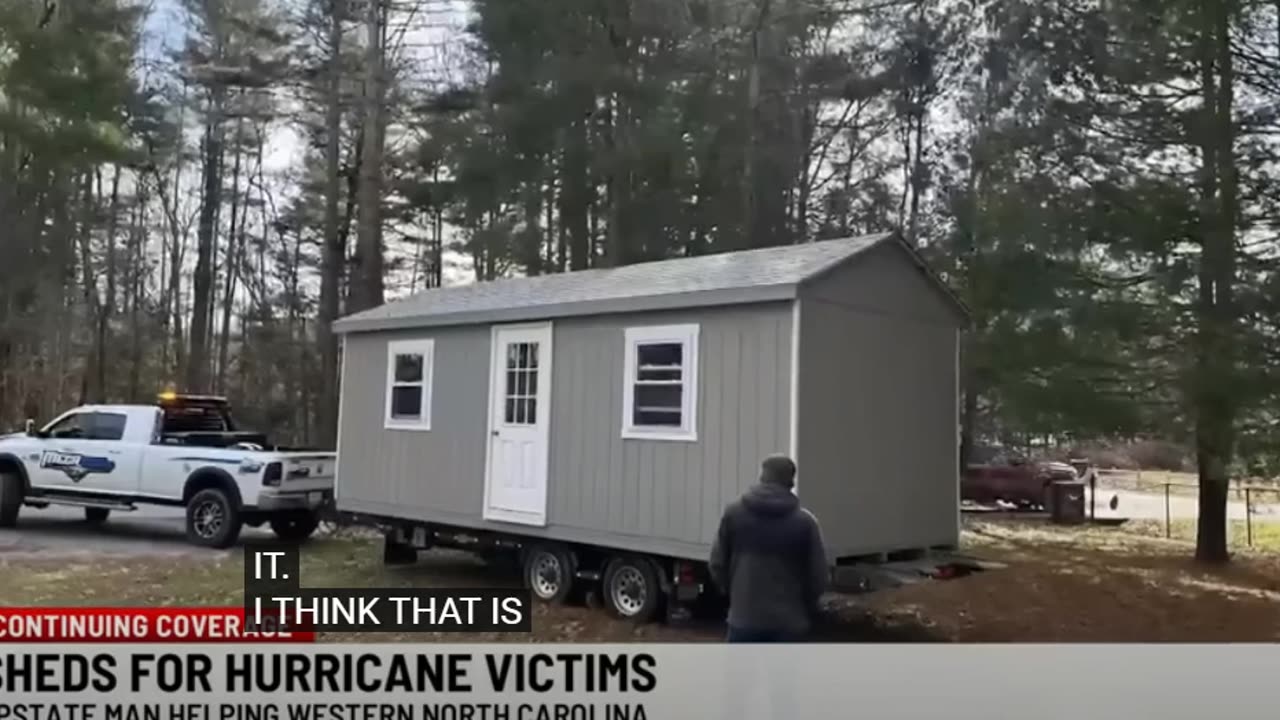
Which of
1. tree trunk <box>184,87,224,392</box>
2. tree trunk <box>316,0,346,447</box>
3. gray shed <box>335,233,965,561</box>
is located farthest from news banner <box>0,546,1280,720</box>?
tree trunk <box>184,87,224,392</box>

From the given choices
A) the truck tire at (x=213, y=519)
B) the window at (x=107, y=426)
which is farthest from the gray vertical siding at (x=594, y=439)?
the window at (x=107, y=426)

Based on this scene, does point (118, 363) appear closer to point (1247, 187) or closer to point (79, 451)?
point (79, 451)

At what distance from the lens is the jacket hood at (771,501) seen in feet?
12.3

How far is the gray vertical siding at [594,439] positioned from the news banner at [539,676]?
4.00ft

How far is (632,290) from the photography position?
19.4 ft

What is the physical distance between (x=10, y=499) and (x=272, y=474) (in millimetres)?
2451

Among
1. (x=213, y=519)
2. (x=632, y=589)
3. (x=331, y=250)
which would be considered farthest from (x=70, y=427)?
(x=632, y=589)

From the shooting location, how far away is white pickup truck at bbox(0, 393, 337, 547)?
24.9 feet

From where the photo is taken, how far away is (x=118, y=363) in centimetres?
1259

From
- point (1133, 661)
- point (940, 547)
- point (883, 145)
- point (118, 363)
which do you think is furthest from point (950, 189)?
point (118, 363)

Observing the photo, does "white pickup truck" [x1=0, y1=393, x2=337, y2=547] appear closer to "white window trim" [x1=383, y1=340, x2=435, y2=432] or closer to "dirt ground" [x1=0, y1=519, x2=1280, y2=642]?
"dirt ground" [x1=0, y1=519, x2=1280, y2=642]

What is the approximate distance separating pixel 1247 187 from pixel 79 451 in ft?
28.5

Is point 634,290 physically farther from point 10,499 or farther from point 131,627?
point 10,499
